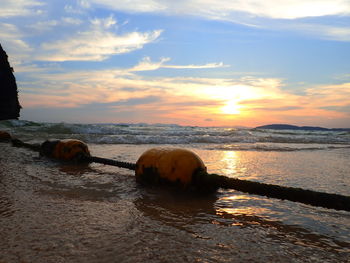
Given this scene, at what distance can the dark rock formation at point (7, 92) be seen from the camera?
46.5 feet

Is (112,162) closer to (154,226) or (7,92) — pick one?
(154,226)

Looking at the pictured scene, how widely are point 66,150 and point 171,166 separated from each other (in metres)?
3.25

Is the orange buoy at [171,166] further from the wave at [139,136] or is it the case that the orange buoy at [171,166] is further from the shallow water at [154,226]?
the wave at [139,136]

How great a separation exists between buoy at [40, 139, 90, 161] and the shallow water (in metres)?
1.92

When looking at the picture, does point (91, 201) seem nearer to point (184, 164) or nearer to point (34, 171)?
point (184, 164)

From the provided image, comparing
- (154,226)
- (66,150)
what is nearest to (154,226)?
(154,226)

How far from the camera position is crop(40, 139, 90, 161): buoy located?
5512mm

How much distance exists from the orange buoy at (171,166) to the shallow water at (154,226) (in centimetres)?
19

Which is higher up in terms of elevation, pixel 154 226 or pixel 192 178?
pixel 192 178

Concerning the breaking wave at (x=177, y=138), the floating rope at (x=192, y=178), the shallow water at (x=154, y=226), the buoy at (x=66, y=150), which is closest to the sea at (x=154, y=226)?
the shallow water at (x=154, y=226)

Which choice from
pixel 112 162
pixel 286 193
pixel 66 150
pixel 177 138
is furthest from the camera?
pixel 177 138

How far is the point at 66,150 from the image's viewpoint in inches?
221

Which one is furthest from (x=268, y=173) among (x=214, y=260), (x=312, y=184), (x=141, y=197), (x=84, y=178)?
(x=214, y=260)

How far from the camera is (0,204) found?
2520 millimetres
